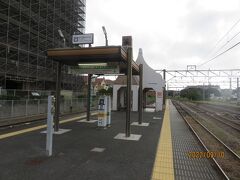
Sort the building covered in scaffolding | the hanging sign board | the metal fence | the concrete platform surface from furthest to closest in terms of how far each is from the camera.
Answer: the building covered in scaffolding → the metal fence → the hanging sign board → the concrete platform surface

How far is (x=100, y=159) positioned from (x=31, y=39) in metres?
31.3

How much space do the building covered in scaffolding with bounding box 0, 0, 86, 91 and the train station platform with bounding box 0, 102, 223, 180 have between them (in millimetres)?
22336

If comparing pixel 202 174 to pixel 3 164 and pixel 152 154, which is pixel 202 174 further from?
pixel 3 164

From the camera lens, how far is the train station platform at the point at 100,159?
6.16m

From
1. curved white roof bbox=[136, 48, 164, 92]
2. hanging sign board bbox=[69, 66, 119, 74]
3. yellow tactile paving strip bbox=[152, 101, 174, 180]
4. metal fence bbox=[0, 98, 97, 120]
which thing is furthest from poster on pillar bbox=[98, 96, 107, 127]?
curved white roof bbox=[136, 48, 164, 92]

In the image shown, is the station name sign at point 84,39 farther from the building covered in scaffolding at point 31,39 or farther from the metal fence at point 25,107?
the building covered in scaffolding at point 31,39

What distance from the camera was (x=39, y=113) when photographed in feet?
63.1

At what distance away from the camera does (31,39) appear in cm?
3516

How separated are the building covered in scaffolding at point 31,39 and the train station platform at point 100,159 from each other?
2234 centimetres

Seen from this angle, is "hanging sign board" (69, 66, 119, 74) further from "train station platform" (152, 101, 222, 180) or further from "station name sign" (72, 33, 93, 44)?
"train station platform" (152, 101, 222, 180)

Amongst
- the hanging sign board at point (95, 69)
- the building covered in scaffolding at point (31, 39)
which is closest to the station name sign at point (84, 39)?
the hanging sign board at point (95, 69)

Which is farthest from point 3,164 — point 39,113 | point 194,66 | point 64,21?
point 194,66

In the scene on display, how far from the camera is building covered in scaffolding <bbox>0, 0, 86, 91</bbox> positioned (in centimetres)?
3053
